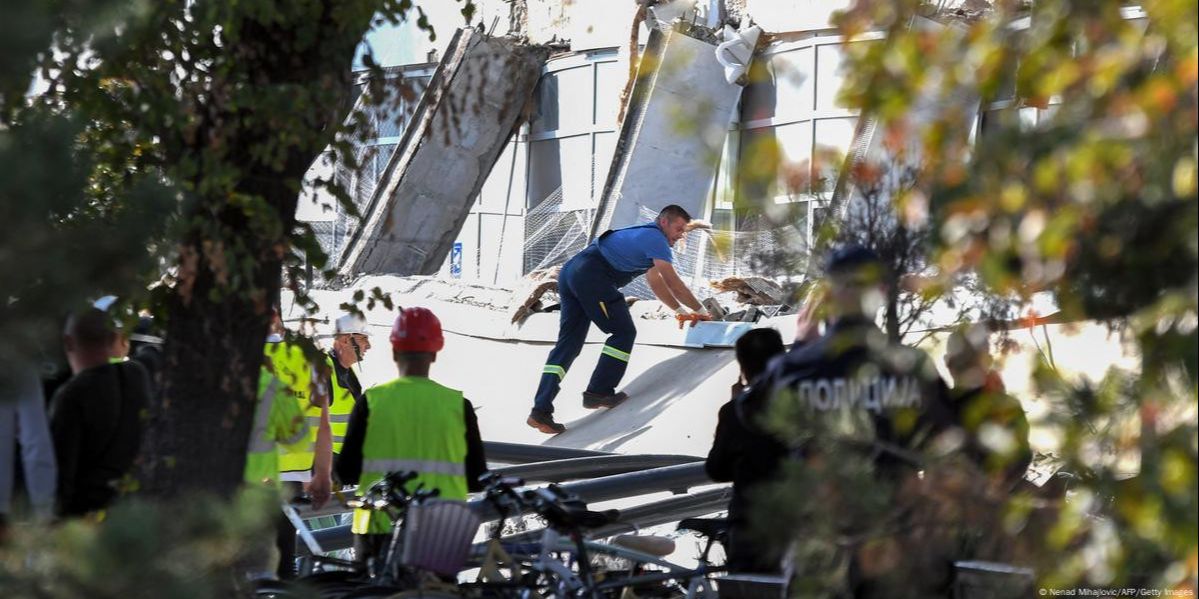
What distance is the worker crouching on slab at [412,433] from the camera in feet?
18.5

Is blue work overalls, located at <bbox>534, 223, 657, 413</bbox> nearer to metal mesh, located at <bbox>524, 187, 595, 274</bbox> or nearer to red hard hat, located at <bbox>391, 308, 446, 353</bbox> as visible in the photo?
red hard hat, located at <bbox>391, 308, 446, 353</bbox>

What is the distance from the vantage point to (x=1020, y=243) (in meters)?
2.32

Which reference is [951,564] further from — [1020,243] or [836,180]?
[1020,243]

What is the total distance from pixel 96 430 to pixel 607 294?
6525 millimetres

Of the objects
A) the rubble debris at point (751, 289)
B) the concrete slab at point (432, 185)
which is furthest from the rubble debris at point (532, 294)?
the concrete slab at point (432, 185)

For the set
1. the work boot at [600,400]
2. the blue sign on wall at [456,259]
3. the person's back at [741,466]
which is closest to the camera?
the person's back at [741,466]

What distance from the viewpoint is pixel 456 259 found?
20531 mm

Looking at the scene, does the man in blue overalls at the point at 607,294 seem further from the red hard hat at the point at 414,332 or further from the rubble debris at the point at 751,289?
the red hard hat at the point at 414,332

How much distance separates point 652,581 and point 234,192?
181cm

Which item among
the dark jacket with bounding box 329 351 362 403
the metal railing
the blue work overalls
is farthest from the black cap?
the blue work overalls

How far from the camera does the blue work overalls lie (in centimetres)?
1119

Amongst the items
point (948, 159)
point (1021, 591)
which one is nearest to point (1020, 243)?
point (948, 159)

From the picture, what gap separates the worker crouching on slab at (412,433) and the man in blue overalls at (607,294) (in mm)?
5495

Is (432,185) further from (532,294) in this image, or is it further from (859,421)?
(859,421)
